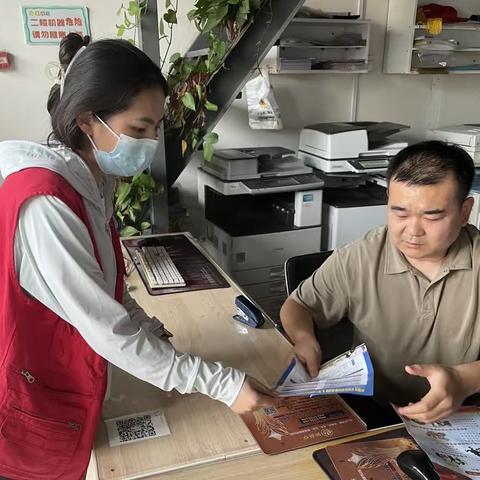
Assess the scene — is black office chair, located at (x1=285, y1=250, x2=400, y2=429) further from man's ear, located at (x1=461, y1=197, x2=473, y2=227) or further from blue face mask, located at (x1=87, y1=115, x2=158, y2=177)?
blue face mask, located at (x1=87, y1=115, x2=158, y2=177)

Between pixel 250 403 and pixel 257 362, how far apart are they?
34 cm

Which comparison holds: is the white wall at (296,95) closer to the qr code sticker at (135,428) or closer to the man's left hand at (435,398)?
the qr code sticker at (135,428)

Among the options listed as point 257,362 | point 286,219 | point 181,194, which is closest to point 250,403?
point 257,362

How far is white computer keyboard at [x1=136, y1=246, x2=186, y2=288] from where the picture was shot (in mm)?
1770

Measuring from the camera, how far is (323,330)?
1.49 metres

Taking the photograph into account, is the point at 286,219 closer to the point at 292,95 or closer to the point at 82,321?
the point at 292,95

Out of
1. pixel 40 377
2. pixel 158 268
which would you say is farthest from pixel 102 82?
pixel 158 268

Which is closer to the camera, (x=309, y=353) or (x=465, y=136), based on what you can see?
(x=309, y=353)

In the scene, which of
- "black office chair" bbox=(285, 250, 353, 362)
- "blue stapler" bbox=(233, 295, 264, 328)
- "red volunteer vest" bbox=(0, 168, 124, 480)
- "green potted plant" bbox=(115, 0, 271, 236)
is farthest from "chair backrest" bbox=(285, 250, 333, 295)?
"green potted plant" bbox=(115, 0, 271, 236)

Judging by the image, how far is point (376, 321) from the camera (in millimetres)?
1389

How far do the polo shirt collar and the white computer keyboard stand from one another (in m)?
0.74

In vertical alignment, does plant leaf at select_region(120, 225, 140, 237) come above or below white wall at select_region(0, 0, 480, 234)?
below

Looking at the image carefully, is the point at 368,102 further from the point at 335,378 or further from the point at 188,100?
the point at 335,378

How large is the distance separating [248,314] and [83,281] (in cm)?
71
